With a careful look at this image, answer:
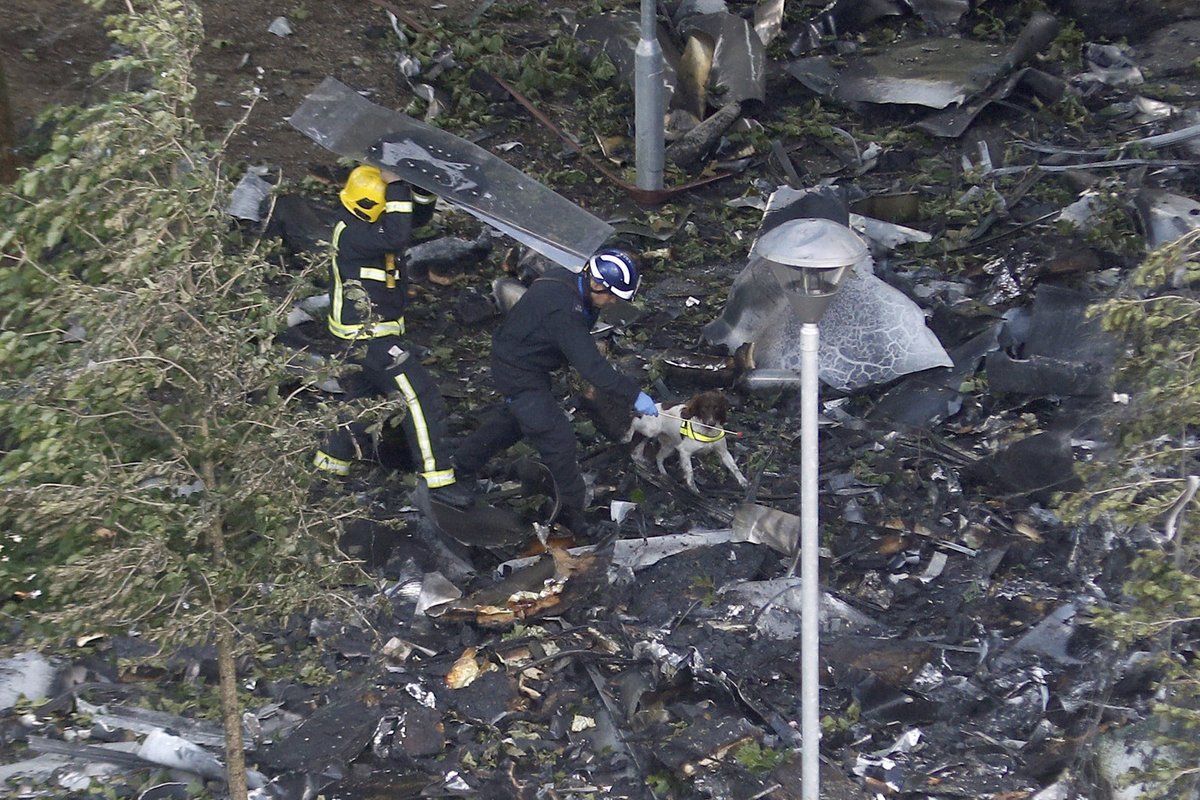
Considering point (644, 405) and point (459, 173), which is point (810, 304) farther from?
point (459, 173)

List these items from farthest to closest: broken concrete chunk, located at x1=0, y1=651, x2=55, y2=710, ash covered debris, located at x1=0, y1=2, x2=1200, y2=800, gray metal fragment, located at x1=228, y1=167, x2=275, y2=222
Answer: gray metal fragment, located at x1=228, y1=167, x2=275, y2=222, broken concrete chunk, located at x1=0, y1=651, x2=55, y2=710, ash covered debris, located at x1=0, y1=2, x2=1200, y2=800

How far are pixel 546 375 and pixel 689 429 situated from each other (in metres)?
0.91

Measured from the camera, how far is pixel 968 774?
5.00 metres

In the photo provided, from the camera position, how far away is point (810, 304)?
3.82m

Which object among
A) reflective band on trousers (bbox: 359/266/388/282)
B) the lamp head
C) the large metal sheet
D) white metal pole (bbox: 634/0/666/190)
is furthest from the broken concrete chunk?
white metal pole (bbox: 634/0/666/190)

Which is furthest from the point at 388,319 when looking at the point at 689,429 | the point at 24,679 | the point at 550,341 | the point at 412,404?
the point at 24,679

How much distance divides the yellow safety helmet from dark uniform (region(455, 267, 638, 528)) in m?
0.91

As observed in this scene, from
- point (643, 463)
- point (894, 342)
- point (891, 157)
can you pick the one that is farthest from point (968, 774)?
point (891, 157)

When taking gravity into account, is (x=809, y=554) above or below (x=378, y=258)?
below

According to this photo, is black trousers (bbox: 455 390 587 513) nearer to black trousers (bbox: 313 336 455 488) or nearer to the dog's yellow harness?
black trousers (bbox: 313 336 455 488)

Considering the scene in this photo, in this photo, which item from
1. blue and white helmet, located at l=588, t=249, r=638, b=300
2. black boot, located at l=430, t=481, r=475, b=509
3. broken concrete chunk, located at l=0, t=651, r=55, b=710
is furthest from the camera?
black boot, located at l=430, t=481, r=475, b=509

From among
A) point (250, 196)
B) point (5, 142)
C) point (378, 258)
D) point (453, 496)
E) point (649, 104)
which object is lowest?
point (453, 496)

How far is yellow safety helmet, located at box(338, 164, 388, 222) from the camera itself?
6.13m

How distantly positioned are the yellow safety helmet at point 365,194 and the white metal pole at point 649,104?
12.6 feet
